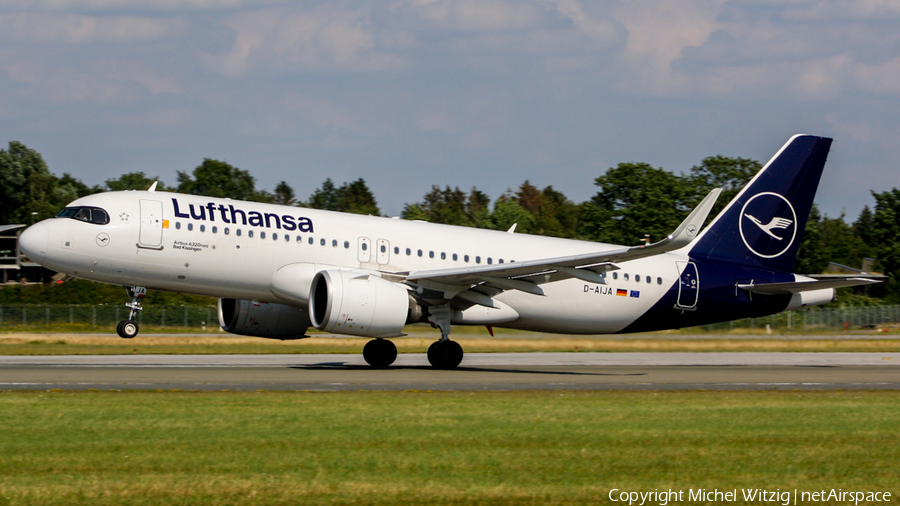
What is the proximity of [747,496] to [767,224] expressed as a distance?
22.3m

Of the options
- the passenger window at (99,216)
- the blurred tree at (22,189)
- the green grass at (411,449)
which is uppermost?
the blurred tree at (22,189)

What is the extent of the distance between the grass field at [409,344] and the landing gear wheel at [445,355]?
8906 millimetres

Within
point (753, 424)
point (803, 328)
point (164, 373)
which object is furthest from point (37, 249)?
point (803, 328)

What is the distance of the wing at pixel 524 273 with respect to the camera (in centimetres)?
2231

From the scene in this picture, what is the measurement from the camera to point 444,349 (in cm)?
2542

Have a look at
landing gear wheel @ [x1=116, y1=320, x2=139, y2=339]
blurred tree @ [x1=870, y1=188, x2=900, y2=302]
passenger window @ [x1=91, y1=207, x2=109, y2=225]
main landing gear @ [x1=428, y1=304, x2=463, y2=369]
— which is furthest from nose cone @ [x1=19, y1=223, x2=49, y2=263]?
blurred tree @ [x1=870, y1=188, x2=900, y2=302]

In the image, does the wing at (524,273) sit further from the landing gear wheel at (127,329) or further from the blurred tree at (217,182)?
the blurred tree at (217,182)

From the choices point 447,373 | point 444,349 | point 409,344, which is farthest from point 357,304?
point 409,344

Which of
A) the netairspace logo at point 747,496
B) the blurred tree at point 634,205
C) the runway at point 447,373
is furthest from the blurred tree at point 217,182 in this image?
the netairspace logo at point 747,496

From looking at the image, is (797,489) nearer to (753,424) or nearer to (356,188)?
(753,424)

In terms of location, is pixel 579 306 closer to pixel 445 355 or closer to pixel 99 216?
pixel 445 355

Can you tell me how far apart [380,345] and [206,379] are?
6792 mm

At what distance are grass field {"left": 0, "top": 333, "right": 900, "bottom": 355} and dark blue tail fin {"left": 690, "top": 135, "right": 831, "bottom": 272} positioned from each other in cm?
821

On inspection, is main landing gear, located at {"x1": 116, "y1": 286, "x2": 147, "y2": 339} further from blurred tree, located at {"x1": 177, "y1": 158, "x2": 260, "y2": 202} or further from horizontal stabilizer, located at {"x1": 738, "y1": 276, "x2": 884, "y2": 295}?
blurred tree, located at {"x1": 177, "y1": 158, "x2": 260, "y2": 202}
